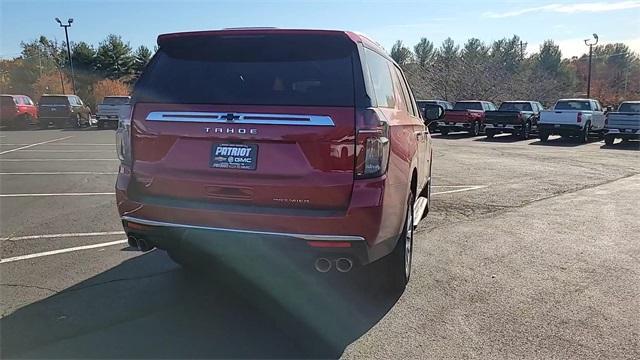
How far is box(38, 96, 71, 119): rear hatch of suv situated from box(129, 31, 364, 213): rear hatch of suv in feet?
96.6

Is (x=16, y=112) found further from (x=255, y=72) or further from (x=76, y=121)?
(x=255, y=72)

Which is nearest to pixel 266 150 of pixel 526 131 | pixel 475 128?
pixel 526 131

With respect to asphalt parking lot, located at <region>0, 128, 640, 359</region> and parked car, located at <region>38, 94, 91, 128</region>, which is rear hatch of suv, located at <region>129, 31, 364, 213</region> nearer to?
asphalt parking lot, located at <region>0, 128, 640, 359</region>

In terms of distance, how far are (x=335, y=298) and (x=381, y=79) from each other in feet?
5.97

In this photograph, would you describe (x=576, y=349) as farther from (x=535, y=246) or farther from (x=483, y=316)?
(x=535, y=246)

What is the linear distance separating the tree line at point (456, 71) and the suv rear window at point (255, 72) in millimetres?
35677

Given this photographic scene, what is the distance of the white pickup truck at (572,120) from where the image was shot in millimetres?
23781

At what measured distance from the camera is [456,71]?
1938 inches

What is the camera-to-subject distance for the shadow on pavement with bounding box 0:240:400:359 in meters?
3.43

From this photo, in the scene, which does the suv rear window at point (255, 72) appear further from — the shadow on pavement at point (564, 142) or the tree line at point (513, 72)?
the tree line at point (513, 72)

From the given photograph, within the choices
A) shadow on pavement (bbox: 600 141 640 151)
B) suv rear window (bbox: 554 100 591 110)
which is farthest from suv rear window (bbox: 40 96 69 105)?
shadow on pavement (bbox: 600 141 640 151)

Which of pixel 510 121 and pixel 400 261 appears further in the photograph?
pixel 510 121

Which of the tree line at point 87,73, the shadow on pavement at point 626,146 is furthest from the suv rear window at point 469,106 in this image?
the tree line at point 87,73

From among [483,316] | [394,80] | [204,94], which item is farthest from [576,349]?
[204,94]
